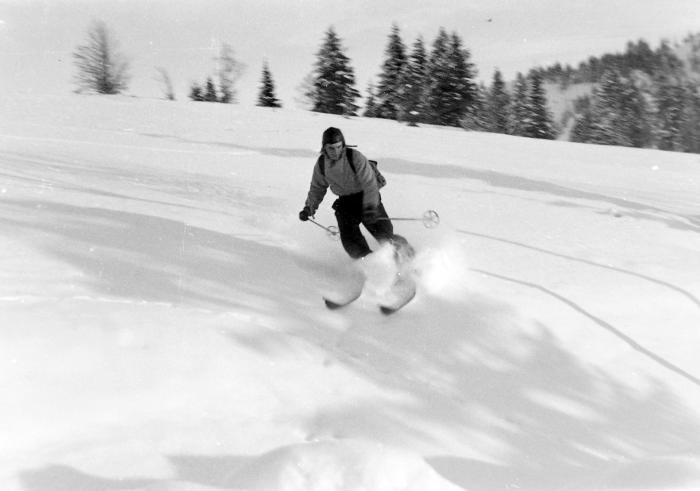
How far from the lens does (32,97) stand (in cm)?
2502

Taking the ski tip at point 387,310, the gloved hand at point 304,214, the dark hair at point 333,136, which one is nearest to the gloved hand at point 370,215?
the gloved hand at point 304,214

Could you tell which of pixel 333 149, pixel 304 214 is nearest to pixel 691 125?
pixel 304 214

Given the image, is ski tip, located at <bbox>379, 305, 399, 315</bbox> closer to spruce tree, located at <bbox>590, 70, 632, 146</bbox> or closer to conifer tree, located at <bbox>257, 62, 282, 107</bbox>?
conifer tree, located at <bbox>257, 62, 282, 107</bbox>

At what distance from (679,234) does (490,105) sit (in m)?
52.1

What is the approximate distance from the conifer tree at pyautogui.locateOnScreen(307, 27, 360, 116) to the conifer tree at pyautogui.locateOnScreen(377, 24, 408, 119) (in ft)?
11.6

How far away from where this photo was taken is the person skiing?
226 inches

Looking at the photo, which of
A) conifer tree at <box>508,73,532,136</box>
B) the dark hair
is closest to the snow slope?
the dark hair

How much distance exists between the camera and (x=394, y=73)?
39.7m

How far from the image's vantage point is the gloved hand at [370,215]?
595 cm

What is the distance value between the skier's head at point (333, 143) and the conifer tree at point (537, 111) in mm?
42310

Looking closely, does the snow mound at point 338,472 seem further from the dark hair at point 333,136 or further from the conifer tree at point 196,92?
the conifer tree at point 196,92

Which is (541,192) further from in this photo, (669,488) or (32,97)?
(32,97)

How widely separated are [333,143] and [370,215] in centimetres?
94

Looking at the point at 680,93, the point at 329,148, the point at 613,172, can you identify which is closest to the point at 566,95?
the point at 680,93
